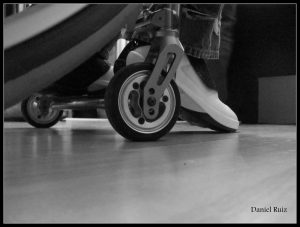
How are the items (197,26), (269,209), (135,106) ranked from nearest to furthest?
1. (269,209)
2. (135,106)
3. (197,26)

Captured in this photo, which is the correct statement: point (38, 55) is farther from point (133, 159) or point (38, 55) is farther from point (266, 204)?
point (266, 204)

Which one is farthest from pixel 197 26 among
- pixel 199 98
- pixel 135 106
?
pixel 135 106

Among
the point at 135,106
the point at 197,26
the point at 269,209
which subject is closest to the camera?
the point at 269,209

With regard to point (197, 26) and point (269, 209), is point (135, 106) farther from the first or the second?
point (269, 209)

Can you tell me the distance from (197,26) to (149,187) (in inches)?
31.1

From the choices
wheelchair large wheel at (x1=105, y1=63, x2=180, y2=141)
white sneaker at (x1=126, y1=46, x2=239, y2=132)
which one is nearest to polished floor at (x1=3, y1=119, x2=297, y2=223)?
wheelchair large wheel at (x1=105, y1=63, x2=180, y2=141)

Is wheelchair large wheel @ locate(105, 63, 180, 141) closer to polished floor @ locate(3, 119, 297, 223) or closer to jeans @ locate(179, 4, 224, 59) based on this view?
polished floor @ locate(3, 119, 297, 223)

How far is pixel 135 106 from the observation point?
841mm

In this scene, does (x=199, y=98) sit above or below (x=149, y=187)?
above

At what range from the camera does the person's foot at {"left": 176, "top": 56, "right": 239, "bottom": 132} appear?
3.67 ft

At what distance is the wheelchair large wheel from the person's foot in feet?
0.71

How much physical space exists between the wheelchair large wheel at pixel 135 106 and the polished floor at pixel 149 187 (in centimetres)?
15

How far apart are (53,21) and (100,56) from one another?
0.76 metres

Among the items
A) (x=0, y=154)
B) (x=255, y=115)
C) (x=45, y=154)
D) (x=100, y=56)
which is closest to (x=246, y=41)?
(x=255, y=115)
